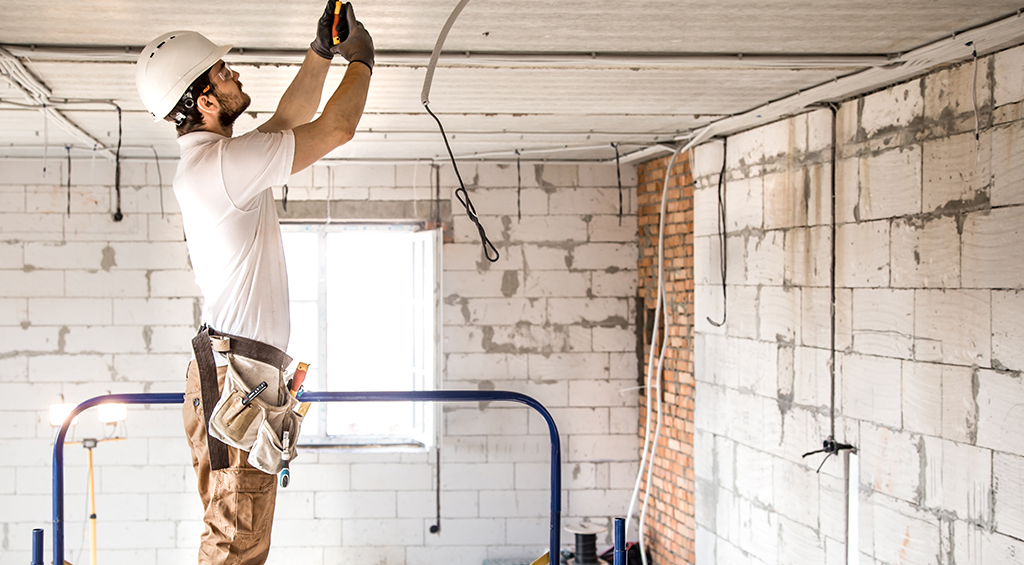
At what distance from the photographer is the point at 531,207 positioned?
5.48 meters

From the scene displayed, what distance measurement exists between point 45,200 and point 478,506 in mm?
3513

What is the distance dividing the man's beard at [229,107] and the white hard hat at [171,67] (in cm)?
9

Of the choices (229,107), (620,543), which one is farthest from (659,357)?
(229,107)

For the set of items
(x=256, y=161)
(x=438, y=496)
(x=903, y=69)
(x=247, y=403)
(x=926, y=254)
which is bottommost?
(x=438, y=496)

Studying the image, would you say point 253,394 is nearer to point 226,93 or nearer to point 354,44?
point 226,93

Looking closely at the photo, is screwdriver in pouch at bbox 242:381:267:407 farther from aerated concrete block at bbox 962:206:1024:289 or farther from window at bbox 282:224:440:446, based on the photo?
window at bbox 282:224:440:446

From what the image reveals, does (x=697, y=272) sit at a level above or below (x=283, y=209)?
below

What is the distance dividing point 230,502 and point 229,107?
38.9 inches

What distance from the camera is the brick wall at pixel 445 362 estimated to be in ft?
17.1

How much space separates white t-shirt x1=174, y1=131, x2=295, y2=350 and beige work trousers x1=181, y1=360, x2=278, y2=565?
17cm

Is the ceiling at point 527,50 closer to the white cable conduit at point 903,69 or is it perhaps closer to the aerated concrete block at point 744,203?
the white cable conduit at point 903,69

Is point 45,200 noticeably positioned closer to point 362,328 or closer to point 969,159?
point 362,328

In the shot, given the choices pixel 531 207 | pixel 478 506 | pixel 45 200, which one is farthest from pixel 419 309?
pixel 45 200

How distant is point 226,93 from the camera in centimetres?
200
